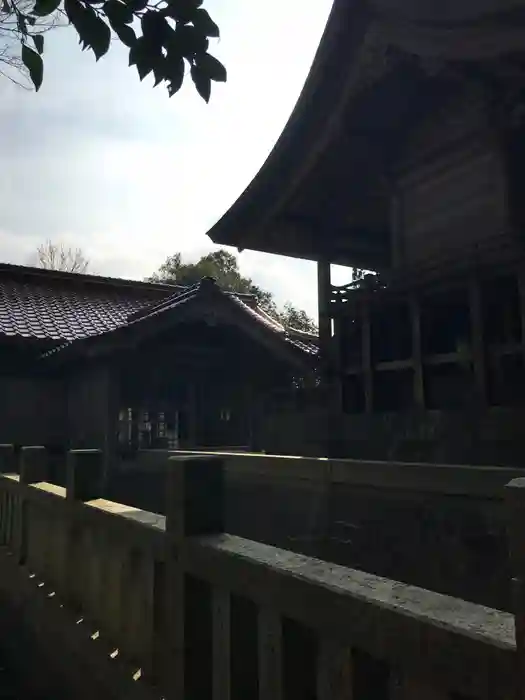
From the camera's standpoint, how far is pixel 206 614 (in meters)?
2.46

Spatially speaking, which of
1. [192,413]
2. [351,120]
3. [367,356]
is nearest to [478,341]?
[367,356]

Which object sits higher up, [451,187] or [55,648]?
[451,187]

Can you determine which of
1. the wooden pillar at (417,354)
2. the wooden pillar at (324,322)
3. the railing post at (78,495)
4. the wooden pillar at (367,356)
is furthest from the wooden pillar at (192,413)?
the railing post at (78,495)

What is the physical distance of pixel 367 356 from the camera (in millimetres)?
7059

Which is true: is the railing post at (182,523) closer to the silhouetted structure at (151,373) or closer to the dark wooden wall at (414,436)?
the dark wooden wall at (414,436)

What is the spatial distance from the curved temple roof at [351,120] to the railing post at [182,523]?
14.0 ft

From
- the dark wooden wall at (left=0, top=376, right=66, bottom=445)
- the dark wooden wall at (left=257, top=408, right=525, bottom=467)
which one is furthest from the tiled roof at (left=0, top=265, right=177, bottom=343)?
the dark wooden wall at (left=257, top=408, right=525, bottom=467)

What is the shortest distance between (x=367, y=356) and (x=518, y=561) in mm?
5880

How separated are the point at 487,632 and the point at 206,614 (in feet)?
4.72

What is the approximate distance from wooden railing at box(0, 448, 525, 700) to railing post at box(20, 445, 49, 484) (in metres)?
0.66

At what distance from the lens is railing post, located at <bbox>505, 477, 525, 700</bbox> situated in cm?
120

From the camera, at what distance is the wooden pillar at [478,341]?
18.4 ft

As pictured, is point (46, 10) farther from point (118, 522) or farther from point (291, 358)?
point (291, 358)

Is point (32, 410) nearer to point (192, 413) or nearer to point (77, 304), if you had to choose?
point (192, 413)
